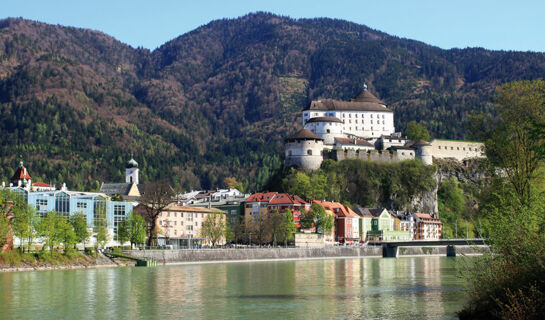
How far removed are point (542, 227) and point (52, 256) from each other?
204 feet

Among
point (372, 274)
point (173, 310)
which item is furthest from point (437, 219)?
point (173, 310)

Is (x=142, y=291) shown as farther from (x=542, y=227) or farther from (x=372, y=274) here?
(x=542, y=227)

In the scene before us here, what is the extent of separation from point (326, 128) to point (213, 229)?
1825 inches

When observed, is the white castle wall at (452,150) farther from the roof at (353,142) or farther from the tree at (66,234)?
the tree at (66,234)

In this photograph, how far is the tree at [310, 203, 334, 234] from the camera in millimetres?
133125

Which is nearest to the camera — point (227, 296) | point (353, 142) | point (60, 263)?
point (227, 296)

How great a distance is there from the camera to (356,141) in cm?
15775

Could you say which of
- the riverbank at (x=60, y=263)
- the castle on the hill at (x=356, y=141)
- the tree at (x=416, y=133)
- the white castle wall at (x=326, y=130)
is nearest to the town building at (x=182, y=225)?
the castle on the hill at (x=356, y=141)

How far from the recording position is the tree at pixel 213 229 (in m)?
122

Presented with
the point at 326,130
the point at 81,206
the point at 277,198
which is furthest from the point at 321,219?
the point at 81,206

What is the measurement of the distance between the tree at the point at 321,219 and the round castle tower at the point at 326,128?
26388 mm

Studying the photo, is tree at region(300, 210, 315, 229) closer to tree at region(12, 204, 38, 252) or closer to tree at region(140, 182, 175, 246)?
tree at region(140, 182, 175, 246)

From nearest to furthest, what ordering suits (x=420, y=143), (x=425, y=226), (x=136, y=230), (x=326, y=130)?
(x=136, y=230)
(x=420, y=143)
(x=425, y=226)
(x=326, y=130)

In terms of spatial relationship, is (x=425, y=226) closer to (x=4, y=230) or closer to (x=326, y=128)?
(x=326, y=128)
